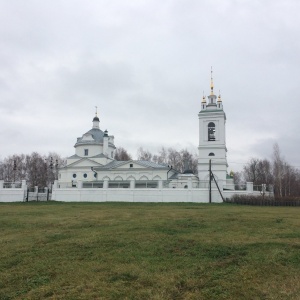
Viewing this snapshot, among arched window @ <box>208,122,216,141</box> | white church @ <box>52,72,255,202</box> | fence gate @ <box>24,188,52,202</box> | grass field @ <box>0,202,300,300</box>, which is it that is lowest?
grass field @ <box>0,202,300,300</box>

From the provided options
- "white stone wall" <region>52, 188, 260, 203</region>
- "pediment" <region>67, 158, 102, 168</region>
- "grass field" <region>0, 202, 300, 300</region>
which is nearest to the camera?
"grass field" <region>0, 202, 300, 300</region>

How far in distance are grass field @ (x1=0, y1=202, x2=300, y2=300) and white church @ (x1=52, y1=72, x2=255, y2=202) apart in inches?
748

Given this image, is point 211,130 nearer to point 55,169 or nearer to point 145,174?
point 145,174

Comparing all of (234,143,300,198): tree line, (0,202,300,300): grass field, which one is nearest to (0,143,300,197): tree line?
(234,143,300,198): tree line

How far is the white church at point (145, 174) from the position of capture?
2873 cm

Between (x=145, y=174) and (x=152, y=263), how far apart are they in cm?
3582

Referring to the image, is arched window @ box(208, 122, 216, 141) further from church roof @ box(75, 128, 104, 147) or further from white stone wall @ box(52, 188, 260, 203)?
church roof @ box(75, 128, 104, 147)

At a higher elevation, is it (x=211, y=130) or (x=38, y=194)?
(x=211, y=130)

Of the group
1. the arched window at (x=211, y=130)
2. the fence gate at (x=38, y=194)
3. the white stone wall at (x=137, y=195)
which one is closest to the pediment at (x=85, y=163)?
the fence gate at (x=38, y=194)

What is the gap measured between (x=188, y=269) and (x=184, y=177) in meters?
31.8

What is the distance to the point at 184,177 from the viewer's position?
37.2 metres

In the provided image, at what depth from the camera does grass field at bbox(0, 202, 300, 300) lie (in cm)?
466

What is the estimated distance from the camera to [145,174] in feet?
137

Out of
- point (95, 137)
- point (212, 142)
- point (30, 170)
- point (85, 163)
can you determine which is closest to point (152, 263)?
point (212, 142)
